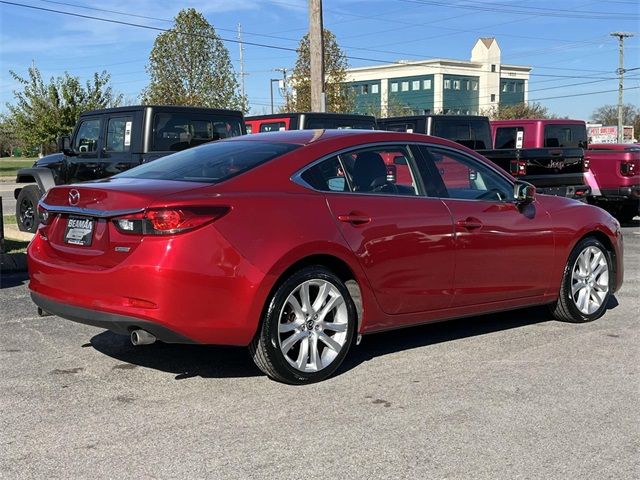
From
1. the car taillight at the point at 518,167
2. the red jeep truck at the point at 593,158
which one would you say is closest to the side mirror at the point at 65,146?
the car taillight at the point at 518,167

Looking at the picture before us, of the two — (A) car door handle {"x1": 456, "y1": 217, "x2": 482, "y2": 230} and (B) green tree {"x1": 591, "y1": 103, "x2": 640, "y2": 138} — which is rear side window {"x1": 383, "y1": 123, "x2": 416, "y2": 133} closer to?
(A) car door handle {"x1": 456, "y1": 217, "x2": 482, "y2": 230}

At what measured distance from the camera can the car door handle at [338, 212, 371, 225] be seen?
4.83 metres

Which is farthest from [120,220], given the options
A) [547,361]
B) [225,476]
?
[547,361]

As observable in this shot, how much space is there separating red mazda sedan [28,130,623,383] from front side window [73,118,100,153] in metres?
5.56

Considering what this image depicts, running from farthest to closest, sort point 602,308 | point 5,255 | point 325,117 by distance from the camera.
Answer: point 325,117
point 5,255
point 602,308

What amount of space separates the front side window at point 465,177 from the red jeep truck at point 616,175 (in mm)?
9470

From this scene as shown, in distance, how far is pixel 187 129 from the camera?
407 inches

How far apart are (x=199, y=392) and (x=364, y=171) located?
6.12ft

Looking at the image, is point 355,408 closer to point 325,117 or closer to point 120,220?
point 120,220

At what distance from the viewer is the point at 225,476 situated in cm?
335

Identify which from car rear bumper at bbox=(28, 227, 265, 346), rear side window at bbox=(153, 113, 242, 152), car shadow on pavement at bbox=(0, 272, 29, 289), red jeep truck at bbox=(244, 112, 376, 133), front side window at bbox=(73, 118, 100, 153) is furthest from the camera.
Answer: red jeep truck at bbox=(244, 112, 376, 133)

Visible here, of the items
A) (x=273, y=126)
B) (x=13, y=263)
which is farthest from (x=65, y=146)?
(x=273, y=126)

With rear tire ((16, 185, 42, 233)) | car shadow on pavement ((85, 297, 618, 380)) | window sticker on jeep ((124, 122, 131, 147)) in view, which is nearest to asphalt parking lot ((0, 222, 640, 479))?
car shadow on pavement ((85, 297, 618, 380))

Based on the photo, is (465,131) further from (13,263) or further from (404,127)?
(13,263)
